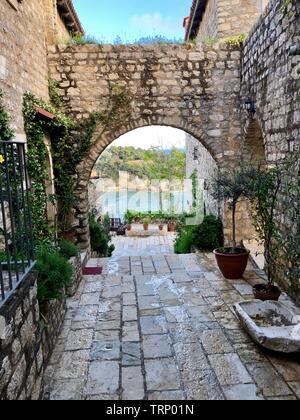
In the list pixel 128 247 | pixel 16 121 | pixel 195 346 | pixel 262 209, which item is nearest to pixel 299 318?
pixel 195 346

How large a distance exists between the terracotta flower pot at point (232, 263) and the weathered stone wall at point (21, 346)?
328 cm

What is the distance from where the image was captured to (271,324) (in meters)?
3.56

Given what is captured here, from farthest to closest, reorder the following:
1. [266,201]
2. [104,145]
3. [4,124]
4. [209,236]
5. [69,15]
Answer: [69,15]
[209,236]
[104,145]
[266,201]
[4,124]

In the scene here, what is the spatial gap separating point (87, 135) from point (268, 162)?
3528 millimetres

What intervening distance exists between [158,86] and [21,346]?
5.82 meters

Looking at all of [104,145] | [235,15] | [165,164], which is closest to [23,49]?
[104,145]

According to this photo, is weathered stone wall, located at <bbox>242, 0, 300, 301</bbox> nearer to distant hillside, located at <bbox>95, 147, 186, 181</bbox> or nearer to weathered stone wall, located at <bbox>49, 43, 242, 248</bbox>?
weathered stone wall, located at <bbox>49, 43, 242, 248</bbox>

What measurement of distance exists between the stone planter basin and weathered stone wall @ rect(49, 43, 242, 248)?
4.12 m

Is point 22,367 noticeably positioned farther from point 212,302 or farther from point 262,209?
point 262,209

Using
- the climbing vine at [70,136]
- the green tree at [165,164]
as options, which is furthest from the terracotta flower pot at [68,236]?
the green tree at [165,164]

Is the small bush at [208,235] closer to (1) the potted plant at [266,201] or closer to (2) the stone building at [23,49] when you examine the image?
(1) the potted plant at [266,201]

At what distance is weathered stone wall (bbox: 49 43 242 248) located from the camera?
6805 millimetres

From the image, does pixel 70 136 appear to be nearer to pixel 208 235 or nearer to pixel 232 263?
pixel 208 235

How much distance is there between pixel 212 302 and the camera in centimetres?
451
